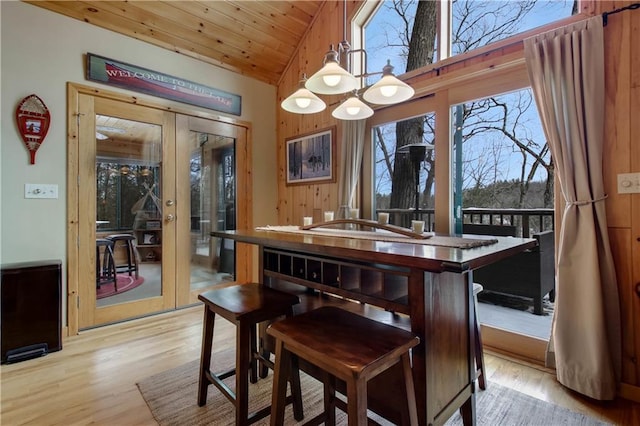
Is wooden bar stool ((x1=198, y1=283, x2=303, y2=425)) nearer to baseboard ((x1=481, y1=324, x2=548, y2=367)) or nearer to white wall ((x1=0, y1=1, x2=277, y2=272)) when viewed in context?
baseboard ((x1=481, y1=324, x2=548, y2=367))

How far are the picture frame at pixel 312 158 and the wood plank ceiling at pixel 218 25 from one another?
41.3 inches

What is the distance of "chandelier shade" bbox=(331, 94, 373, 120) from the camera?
2039 millimetres

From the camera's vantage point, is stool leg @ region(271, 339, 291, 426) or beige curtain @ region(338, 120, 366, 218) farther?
beige curtain @ region(338, 120, 366, 218)

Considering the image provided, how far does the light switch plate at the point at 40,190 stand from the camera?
253 cm

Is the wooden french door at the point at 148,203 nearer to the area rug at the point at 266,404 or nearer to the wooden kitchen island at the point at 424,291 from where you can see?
the area rug at the point at 266,404

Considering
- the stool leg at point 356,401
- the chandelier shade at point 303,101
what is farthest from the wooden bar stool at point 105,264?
the stool leg at point 356,401

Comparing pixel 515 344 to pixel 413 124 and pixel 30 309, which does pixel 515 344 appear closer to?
pixel 413 124

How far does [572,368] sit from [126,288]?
3.61 m

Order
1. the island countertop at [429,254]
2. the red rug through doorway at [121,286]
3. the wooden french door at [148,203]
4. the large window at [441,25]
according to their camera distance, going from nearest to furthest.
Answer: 1. the island countertop at [429,254]
2. the large window at [441,25]
3. the wooden french door at [148,203]
4. the red rug through doorway at [121,286]

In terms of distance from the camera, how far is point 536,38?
2006 millimetres

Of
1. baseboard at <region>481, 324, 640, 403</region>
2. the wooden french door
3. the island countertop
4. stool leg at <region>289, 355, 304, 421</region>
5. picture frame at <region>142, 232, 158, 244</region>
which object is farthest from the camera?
picture frame at <region>142, 232, 158, 244</region>

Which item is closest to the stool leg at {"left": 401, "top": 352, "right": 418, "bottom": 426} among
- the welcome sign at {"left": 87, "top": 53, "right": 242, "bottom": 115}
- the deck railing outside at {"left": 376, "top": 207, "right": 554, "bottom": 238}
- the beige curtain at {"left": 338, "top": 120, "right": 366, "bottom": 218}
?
the deck railing outside at {"left": 376, "top": 207, "right": 554, "bottom": 238}

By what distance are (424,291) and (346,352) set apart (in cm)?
40

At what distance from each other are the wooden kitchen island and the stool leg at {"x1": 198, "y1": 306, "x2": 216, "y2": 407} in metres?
0.53
